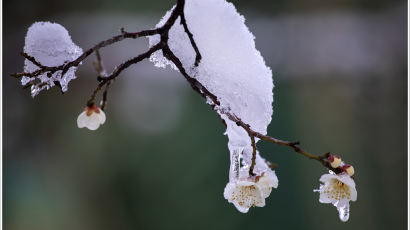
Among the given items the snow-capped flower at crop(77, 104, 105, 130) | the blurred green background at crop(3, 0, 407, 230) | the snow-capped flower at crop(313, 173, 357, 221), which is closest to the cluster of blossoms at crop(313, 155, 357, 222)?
the snow-capped flower at crop(313, 173, 357, 221)

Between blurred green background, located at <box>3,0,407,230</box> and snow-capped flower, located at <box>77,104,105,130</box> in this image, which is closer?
snow-capped flower, located at <box>77,104,105,130</box>

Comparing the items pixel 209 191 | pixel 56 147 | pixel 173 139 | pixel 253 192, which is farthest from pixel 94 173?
pixel 253 192

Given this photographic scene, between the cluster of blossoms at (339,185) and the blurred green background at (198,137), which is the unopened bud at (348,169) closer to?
the cluster of blossoms at (339,185)

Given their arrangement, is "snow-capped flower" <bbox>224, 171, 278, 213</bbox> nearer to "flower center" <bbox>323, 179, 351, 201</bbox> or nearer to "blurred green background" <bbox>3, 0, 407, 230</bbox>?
"flower center" <bbox>323, 179, 351, 201</bbox>

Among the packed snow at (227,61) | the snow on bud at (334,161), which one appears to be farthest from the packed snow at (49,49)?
the snow on bud at (334,161)

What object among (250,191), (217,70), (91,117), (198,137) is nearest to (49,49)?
(91,117)
